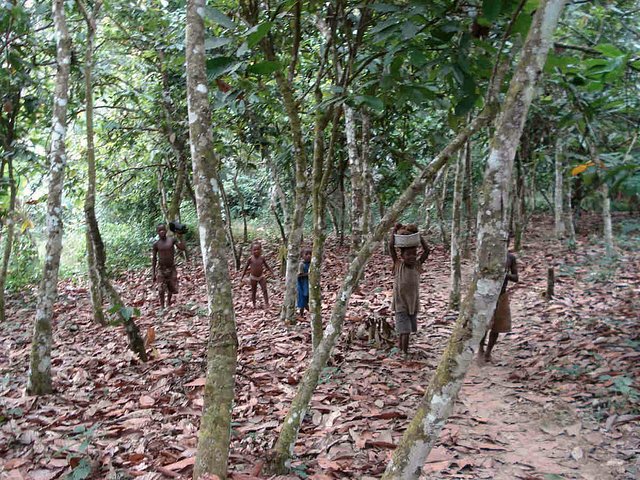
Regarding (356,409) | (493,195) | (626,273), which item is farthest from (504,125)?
(626,273)

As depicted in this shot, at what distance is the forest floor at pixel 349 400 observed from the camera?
13.6ft

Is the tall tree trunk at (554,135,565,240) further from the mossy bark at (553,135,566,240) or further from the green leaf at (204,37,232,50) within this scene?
the green leaf at (204,37,232,50)

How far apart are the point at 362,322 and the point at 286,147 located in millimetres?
6020

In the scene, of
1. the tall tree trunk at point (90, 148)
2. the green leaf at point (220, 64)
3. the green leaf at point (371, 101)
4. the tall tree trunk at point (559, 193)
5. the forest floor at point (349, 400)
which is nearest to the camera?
the green leaf at point (220, 64)

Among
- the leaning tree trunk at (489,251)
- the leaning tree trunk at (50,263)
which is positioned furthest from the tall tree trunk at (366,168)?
the leaning tree trunk at (489,251)

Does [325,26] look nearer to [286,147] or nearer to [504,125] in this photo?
[504,125]

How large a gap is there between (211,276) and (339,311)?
46.4 inches

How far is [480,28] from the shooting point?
384 cm

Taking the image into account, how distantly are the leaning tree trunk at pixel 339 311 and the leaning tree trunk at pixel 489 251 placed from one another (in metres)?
0.89

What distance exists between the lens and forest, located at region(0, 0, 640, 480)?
305 centimetres

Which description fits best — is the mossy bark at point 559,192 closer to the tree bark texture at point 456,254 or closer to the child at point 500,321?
the tree bark texture at point 456,254

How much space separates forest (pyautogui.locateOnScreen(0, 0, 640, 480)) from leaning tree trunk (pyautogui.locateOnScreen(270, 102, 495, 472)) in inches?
0.6

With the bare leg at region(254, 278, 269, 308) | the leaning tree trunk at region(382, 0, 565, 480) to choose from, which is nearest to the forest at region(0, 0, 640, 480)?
the leaning tree trunk at region(382, 0, 565, 480)

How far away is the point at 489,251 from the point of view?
8.53 feet
